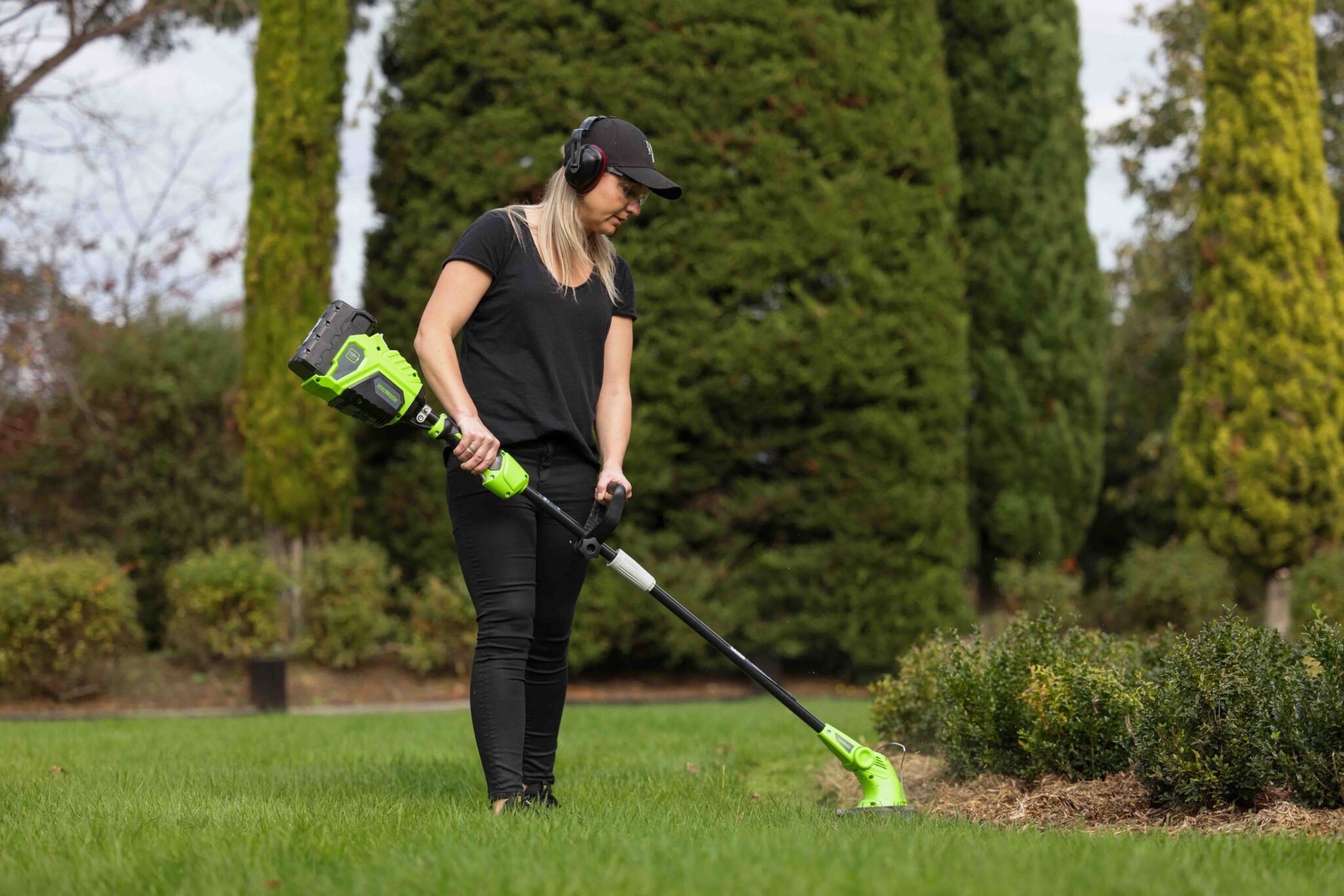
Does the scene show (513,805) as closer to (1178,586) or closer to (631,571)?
(631,571)

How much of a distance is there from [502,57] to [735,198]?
2034 millimetres

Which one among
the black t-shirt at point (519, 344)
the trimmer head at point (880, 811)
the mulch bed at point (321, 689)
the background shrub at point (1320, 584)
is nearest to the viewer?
the trimmer head at point (880, 811)

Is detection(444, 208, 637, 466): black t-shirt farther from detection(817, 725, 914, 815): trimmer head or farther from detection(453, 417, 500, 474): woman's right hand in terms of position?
detection(817, 725, 914, 815): trimmer head

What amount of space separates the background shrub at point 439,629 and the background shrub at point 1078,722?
5.61 m

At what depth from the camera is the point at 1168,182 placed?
49.3 ft

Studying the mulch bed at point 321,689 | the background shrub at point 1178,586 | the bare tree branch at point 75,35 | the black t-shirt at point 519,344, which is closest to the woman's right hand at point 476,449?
the black t-shirt at point 519,344

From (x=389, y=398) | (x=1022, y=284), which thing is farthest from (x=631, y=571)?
(x=1022, y=284)

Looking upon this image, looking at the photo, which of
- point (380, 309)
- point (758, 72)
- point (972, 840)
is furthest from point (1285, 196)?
point (972, 840)

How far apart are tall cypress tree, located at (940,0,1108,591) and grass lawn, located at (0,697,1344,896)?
701cm

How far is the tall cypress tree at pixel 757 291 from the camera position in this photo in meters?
9.23

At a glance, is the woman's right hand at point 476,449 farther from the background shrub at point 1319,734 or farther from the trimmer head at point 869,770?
the background shrub at point 1319,734

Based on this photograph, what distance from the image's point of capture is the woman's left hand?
358 centimetres

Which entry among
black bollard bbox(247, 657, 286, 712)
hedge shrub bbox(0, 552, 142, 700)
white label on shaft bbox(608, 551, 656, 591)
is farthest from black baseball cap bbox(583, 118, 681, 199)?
hedge shrub bbox(0, 552, 142, 700)

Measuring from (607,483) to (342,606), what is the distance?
5.66 metres
